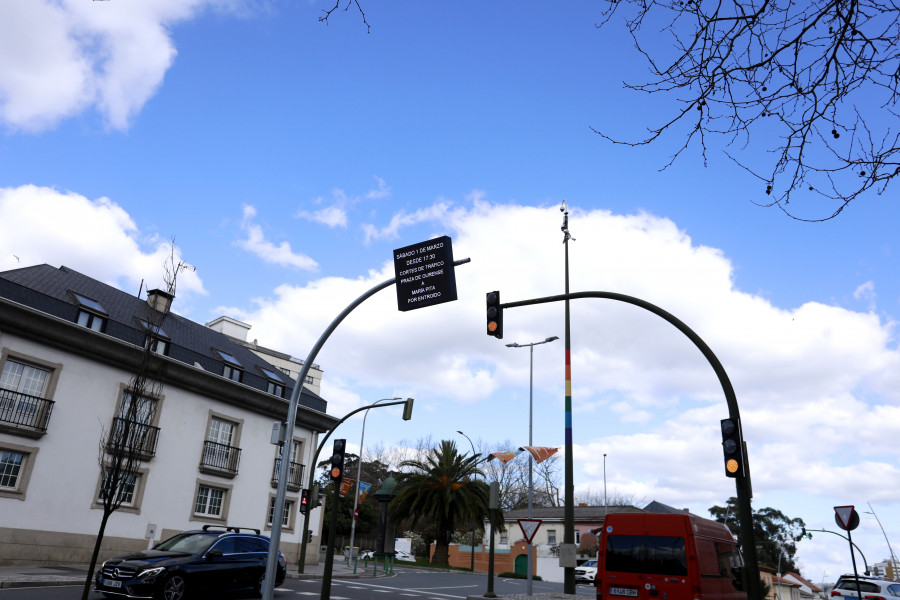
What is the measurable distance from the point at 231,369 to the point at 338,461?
58.3 feet

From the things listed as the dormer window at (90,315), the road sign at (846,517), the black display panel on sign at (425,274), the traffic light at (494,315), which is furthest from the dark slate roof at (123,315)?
the road sign at (846,517)

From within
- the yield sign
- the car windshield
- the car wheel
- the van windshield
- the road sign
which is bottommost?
the car wheel

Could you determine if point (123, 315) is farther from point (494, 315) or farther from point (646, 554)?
→ point (646, 554)

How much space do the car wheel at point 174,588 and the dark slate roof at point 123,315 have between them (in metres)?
9.26

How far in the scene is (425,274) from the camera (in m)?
12.1

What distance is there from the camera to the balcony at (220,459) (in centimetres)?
2722

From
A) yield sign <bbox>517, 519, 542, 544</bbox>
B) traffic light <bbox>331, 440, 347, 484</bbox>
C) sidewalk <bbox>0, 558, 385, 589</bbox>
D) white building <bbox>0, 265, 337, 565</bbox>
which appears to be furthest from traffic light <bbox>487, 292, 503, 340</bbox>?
sidewalk <bbox>0, 558, 385, 589</bbox>

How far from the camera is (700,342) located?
36.6 feet

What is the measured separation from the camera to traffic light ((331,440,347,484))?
13.4 m

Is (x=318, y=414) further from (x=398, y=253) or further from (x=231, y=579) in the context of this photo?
→ (x=398, y=253)

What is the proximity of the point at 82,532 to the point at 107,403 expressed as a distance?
14.4ft

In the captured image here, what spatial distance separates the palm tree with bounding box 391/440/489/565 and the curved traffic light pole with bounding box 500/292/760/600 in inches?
1114

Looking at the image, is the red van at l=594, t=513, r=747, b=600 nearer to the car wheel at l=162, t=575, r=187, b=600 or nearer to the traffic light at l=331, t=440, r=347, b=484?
the traffic light at l=331, t=440, r=347, b=484

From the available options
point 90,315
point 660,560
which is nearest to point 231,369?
point 90,315
